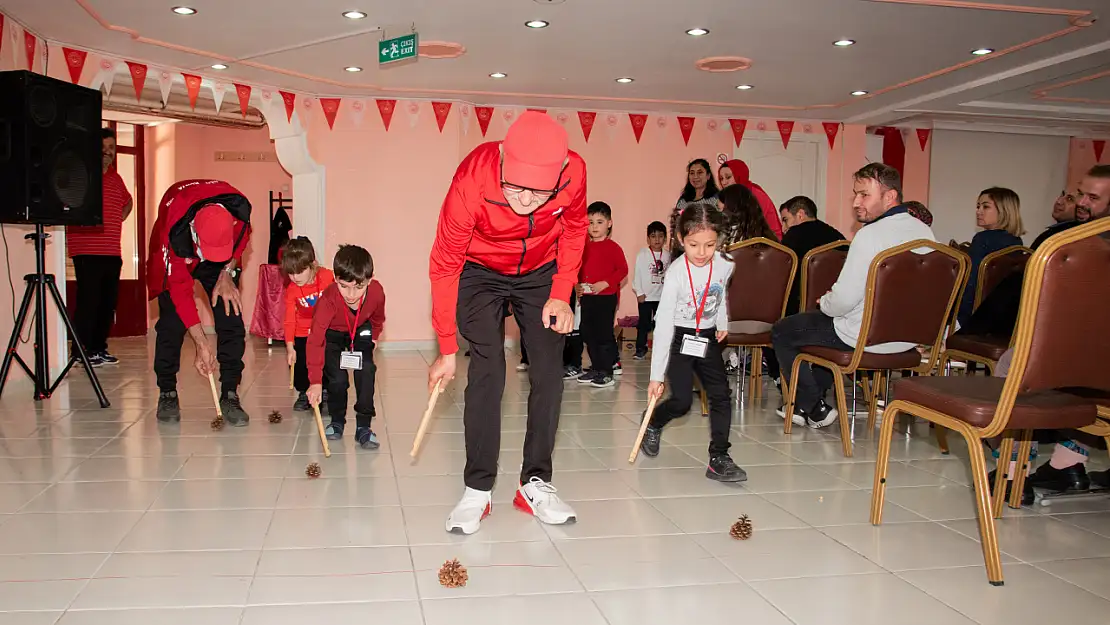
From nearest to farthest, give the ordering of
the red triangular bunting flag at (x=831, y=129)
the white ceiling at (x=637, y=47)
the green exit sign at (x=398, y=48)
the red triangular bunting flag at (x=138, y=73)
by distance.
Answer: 1. the white ceiling at (x=637, y=47)
2. the green exit sign at (x=398, y=48)
3. the red triangular bunting flag at (x=138, y=73)
4. the red triangular bunting flag at (x=831, y=129)

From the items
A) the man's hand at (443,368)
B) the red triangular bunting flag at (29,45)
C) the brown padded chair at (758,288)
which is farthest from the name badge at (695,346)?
the red triangular bunting flag at (29,45)

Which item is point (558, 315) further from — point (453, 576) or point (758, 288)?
point (758, 288)

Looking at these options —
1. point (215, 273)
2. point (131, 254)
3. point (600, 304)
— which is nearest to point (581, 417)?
point (600, 304)

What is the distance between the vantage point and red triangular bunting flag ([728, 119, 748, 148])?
895cm

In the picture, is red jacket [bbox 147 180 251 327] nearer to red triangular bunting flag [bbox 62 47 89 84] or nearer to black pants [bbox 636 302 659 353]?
red triangular bunting flag [bbox 62 47 89 84]

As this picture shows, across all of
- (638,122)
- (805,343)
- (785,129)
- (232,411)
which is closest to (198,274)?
(232,411)

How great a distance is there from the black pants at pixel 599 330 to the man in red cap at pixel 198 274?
247 centimetres

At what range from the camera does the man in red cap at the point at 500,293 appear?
2.35 metres

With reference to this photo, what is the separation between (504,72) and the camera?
695 cm

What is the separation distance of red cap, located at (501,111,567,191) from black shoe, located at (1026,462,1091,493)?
7.21 ft

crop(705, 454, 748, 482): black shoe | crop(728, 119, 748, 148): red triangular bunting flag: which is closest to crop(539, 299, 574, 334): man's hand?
crop(705, 454, 748, 482): black shoe

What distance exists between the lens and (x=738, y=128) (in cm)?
896

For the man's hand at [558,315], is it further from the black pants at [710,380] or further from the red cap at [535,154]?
the black pants at [710,380]

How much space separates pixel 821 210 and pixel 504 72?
4269 mm
